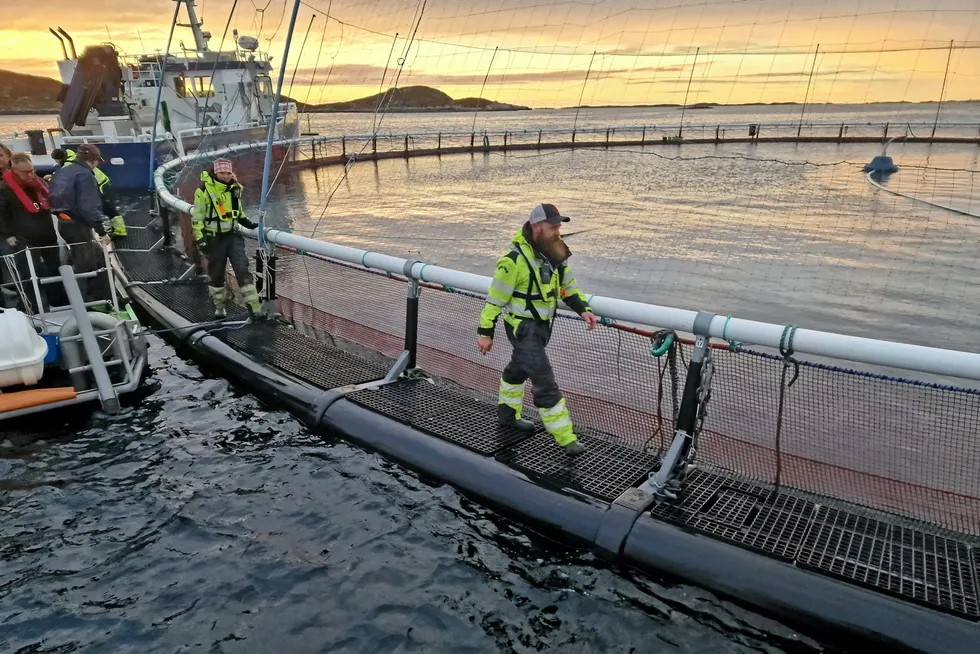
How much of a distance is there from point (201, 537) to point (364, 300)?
529 centimetres

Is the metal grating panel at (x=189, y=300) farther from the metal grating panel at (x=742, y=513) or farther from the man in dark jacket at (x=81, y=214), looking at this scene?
the metal grating panel at (x=742, y=513)

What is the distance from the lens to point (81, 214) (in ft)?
25.1

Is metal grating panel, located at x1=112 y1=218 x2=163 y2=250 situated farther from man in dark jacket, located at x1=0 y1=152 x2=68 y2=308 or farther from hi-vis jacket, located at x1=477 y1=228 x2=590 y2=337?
hi-vis jacket, located at x1=477 y1=228 x2=590 y2=337

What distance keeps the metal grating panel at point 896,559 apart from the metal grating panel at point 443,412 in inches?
85.8

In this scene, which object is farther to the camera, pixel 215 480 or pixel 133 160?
pixel 133 160

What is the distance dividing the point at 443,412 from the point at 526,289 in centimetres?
145

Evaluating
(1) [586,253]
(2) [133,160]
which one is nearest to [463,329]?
(1) [586,253]

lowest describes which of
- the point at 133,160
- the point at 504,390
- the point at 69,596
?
the point at 69,596

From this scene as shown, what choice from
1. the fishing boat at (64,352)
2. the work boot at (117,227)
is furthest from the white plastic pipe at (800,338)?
the work boot at (117,227)

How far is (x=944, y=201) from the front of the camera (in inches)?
816

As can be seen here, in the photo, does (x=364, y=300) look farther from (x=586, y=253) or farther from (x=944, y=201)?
(x=944, y=201)

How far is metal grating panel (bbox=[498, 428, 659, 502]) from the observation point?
4344mm

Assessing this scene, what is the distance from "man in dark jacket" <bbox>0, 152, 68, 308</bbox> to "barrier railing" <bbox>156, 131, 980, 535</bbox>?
247 centimetres

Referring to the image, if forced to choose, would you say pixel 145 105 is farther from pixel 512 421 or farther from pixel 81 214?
pixel 512 421
